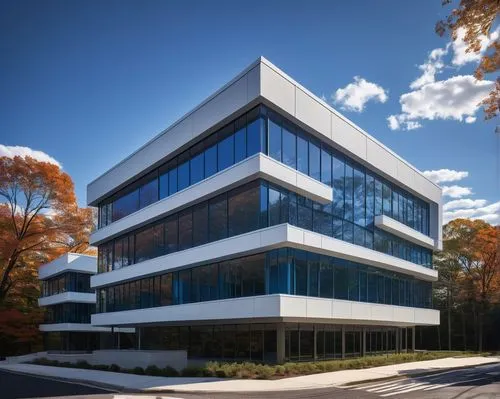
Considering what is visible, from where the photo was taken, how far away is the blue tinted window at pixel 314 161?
28.5m

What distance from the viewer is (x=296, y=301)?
25.1 m

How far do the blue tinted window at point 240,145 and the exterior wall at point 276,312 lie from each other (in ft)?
22.7

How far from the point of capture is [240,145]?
2670cm

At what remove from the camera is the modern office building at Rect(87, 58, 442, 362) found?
2558 cm

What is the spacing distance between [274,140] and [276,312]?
815 cm

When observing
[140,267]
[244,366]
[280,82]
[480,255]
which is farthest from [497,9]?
[480,255]

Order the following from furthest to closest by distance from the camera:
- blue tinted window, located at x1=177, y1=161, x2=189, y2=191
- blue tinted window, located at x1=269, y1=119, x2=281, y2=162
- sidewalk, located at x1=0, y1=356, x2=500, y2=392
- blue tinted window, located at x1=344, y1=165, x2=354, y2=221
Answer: blue tinted window, located at x1=344, y1=165, x2=354, y2=221, blue tinted window, located at x1=177, y1=161, x2=189, y2=191, blue tinted window, located at x1=269, y1=119, x2=281, y2=162, sidewalk, located at x1=0, y1=356, x2=500, y2=392

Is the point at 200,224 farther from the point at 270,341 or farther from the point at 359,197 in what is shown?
the point at 359,197

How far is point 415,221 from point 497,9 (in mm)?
34599

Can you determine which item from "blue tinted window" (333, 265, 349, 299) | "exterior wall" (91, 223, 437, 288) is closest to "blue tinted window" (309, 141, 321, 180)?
"exterior wall" (91, 223, 437, 288)

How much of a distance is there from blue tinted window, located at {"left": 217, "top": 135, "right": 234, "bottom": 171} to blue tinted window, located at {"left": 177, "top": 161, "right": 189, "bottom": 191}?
11.7ft

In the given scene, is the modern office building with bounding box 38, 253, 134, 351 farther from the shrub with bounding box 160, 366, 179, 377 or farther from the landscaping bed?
the shrub with bounding box 160, 366, 179, 377

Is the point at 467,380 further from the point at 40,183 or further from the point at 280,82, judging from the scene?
the point at 40,183

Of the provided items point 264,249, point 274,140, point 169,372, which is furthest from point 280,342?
point 274,140
